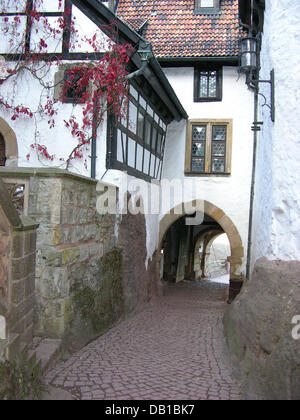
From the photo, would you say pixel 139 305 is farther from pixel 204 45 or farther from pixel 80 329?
pixel 204 45

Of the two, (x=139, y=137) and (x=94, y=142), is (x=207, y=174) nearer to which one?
(x=139, y=137)

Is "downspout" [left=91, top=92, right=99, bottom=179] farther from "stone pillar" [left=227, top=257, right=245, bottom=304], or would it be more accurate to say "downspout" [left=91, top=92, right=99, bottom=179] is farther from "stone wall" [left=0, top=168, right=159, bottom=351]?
"stone pillar" [left=227, top=257, right=245, bottom=304]

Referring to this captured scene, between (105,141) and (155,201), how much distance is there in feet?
11.4

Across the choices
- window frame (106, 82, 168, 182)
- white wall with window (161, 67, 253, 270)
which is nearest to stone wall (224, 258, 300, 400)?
window frame (106, 82, 168, 182)

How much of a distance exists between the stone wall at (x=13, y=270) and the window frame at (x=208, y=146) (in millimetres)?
7018

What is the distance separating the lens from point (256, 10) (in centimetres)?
671

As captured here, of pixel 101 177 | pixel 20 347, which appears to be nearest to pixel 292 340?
pixel 20 347

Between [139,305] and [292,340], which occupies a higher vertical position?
[292,340]

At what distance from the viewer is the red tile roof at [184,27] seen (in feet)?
33.5

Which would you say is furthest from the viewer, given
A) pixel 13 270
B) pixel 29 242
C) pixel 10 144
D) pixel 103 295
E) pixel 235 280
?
pixel 235 280

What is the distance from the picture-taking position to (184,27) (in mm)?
10812

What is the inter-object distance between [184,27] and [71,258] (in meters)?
8.03

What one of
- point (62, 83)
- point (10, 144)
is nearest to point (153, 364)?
point (10, 144)
